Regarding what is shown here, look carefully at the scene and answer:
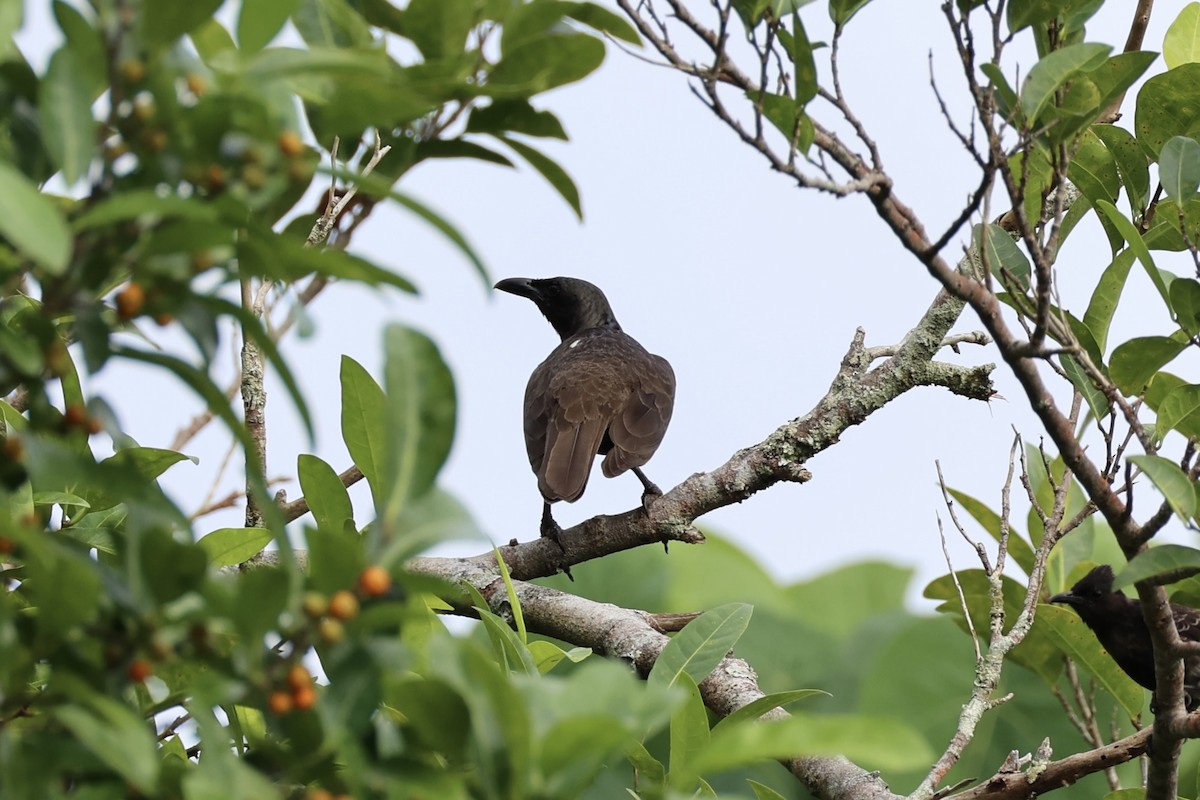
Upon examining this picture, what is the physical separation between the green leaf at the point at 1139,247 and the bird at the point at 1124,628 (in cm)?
205

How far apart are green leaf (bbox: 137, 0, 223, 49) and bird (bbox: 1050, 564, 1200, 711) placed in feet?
11.5

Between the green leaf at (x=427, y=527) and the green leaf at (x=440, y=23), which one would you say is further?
the green leaf at (x=440, y=23)

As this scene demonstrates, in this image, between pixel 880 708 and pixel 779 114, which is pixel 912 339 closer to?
pixel 779 114

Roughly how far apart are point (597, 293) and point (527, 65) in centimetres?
517

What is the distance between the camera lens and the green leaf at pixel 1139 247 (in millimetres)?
1963

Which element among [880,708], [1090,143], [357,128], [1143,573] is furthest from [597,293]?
[357,128]

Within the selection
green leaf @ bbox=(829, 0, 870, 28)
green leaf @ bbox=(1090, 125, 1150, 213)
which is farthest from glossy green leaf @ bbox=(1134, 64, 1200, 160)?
green leaf @ bbox=(829, 0, 870, 28)

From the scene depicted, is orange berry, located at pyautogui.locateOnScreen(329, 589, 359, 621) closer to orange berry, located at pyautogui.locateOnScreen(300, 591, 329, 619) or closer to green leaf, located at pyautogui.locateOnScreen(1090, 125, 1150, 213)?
orange berry, located at pyautogui.locateOnScreen(300, 591, 329, 619)

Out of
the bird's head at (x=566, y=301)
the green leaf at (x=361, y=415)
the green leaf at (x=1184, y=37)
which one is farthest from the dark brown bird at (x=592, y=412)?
the green leaf at (x=361, y=415)

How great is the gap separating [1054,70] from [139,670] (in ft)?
5.07

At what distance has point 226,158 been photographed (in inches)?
39.7

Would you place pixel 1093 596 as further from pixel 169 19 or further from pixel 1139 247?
pixel 169 19

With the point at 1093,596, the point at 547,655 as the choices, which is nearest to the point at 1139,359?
the point at 547,655

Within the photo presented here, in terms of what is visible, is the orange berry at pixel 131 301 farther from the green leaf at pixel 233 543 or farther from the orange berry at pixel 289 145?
the green leaf at pixel 233 543
